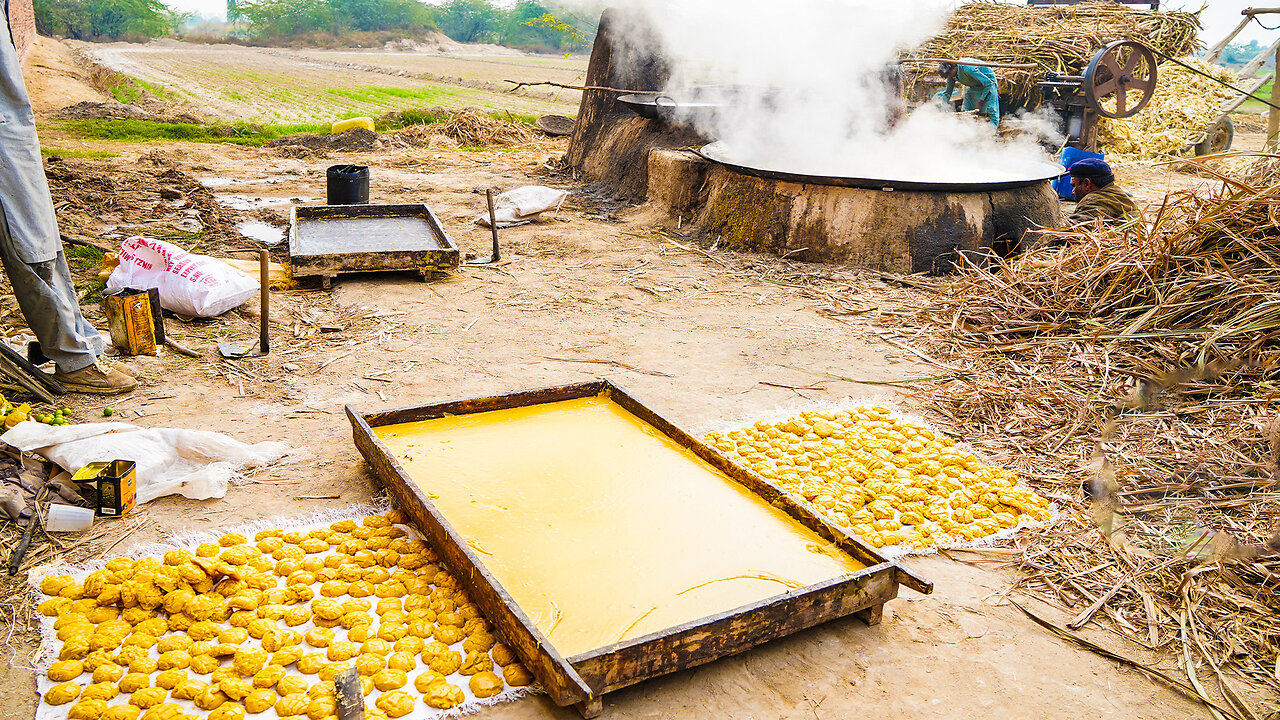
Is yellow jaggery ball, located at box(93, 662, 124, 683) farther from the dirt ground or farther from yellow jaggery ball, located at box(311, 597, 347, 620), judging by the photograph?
yellow jaggery ball, located at box(311, 597, 347, 620)

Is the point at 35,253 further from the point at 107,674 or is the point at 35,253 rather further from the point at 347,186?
the point at 347,186

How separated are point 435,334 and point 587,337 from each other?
34.9 inches

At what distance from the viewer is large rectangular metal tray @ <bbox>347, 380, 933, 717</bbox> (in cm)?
202

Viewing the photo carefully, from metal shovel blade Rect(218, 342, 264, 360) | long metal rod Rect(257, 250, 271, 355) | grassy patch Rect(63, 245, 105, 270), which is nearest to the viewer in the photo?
long metal rod Rect(257, 250, 271, 355)

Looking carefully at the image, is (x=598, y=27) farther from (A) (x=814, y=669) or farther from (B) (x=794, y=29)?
(A) (x=814, y=669)

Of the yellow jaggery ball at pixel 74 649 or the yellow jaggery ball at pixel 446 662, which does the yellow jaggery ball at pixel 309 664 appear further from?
the yellow jaggery ball at pixel 74 649

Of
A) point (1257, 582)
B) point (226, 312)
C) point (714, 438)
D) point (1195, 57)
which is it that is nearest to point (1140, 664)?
point (1257, 582)

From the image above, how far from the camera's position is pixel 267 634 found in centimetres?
226

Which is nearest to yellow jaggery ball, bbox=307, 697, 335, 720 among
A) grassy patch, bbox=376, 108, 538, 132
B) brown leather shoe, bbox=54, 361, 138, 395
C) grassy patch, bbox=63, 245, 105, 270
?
brown leather shoe, bbox=54, 361, 138, 395

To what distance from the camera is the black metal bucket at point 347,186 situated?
730 cm

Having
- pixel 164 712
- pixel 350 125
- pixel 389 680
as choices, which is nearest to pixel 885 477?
pixel 389 680

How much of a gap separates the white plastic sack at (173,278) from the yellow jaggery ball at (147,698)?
330cm

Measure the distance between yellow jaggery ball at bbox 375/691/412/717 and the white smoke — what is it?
596 cm

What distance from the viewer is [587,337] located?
5.01 metres
